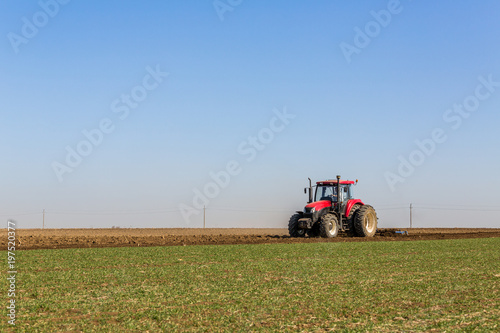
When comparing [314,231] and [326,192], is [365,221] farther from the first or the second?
[314,231]

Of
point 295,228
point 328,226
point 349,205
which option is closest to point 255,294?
point 328,226

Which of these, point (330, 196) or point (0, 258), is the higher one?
point (330, 196)

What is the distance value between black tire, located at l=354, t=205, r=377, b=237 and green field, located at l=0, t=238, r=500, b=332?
33.7 ft

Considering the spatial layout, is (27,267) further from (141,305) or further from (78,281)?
(141,305)

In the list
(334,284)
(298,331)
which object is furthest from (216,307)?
(334,284)

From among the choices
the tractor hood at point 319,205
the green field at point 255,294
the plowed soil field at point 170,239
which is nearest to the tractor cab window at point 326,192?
the tractor hood at point 319,205

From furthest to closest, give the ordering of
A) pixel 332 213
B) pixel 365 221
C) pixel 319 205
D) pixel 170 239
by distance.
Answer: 1. pixel 365 221
2. pixel 170 239
3. pixel 332 213
4. pixel 319 205

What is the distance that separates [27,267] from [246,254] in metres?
5.87

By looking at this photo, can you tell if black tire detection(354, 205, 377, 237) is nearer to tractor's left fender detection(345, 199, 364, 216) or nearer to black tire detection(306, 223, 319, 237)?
tractor's left fender detection(345, 199, 364, 216)

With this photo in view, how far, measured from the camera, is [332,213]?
23.0m

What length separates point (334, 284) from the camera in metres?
8.60

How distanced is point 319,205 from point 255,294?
15190 mm

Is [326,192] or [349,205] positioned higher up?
[326,192]

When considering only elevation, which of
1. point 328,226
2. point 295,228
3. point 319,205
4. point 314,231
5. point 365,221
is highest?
point 319,205
